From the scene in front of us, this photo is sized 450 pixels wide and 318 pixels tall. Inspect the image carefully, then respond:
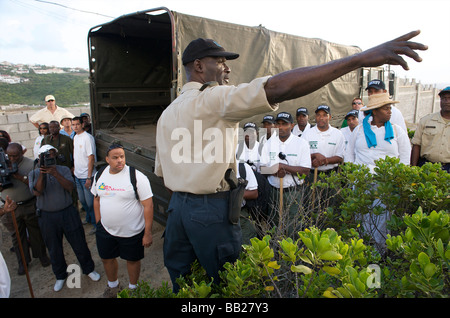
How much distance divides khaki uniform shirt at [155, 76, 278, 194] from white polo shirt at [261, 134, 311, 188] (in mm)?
1943

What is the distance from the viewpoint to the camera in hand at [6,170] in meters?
3.42

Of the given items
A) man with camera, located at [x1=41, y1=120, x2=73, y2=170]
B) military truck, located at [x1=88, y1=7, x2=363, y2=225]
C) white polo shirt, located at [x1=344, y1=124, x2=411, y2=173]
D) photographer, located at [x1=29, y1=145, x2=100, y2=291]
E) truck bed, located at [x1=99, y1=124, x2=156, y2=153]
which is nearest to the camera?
white polo shirt, located at [x1=344, y1=124, x2=411, y2=173]

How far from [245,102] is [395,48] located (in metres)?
0.59

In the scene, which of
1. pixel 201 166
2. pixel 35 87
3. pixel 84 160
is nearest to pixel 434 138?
pixel 201 166

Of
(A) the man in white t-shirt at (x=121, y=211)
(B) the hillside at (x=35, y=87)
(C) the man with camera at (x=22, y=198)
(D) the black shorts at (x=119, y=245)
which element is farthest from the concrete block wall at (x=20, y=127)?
(B) the hillside at (x=35, y=87)

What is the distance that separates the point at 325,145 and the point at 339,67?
3135mm

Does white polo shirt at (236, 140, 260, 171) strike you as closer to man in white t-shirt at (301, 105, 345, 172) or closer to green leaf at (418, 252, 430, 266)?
man in white t-shirt at (301, 105, 345, 172)

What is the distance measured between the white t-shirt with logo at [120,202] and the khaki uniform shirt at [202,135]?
4.45 feet

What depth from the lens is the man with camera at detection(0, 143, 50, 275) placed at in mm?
3594

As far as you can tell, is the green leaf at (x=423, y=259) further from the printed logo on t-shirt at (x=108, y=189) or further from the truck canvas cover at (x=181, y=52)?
the truck canvas cover at (x=181, y=52)

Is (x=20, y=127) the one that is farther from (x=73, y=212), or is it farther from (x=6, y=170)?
(x=73, y=212)

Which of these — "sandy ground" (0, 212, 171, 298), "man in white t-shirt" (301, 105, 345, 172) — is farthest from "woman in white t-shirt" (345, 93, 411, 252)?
"sandy ground" (0, 212, 171, 298)

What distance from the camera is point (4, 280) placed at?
1944 millimetres
